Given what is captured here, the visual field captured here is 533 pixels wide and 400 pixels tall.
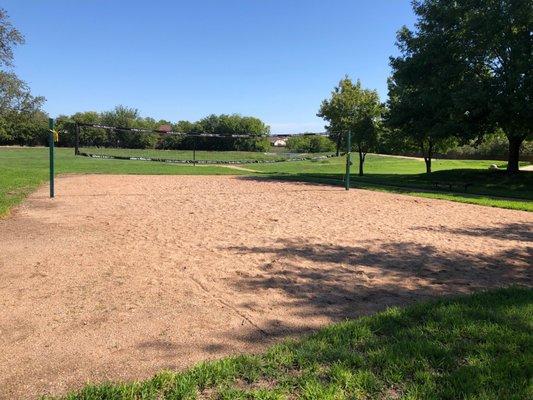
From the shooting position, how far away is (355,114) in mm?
26438

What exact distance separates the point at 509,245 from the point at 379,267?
2961 mm

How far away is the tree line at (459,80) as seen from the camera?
58.9ft

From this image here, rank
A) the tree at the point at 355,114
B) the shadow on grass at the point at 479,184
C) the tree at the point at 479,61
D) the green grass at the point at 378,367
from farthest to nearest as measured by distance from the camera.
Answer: the tree at the point at 355,114, the tree at the point at 479,61, the shadow on grass at the point at 479,184, the green grass at the point at 378,367

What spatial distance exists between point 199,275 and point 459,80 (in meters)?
18.8

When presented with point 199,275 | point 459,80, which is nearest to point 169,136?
point 459,80

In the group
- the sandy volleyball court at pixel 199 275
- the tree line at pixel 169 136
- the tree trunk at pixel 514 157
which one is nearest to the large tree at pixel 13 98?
the tree line at pixel 169 136

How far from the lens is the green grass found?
9.16 ft

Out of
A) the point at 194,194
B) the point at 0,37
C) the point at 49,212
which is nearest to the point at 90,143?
the point at 0,37

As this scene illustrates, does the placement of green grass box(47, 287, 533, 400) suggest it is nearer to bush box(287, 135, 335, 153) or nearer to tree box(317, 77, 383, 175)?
tree box(317, 77, 383, 175)

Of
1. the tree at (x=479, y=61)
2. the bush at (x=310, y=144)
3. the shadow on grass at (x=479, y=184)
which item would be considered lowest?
the shadow on grass at (x=479, y=184)

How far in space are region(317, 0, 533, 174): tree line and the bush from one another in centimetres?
1297

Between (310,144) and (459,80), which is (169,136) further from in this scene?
(459,80)

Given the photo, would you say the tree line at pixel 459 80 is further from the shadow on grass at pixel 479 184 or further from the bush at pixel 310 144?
the bush at pixel 310 144

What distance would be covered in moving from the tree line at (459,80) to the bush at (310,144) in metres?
13.0
